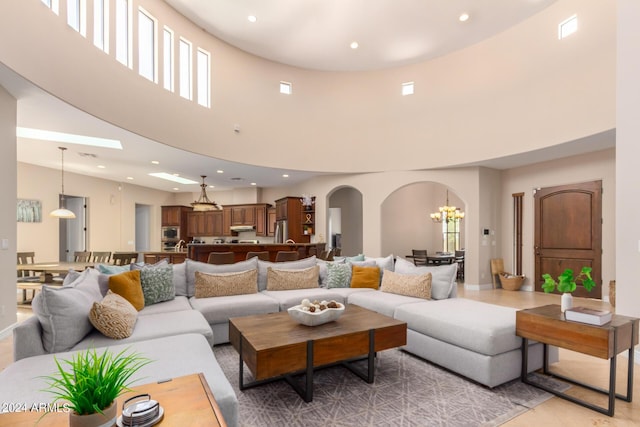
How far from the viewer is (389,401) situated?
2.51 m

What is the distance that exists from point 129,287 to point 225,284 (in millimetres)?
1135

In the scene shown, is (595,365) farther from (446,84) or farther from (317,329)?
(446,84)

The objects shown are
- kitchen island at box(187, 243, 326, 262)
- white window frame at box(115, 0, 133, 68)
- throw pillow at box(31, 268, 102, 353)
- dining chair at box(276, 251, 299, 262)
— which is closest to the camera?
throw pillow at box(31, 268, 102, 353)

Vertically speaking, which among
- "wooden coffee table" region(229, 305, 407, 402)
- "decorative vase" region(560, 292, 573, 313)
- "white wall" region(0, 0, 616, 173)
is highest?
"white wall" region(0, 0, 616, 173)

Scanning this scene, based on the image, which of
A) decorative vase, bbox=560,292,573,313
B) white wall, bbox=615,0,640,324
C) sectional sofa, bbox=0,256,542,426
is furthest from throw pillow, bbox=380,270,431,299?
white wall, bbox=615,0,640,324

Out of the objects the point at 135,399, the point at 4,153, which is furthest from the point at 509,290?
the point at 4,153

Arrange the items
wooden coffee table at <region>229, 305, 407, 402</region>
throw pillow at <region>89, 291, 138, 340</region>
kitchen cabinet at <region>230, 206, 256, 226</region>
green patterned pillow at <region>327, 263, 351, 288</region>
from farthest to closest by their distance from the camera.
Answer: kitchen cabinet at <region>230, 206, 256, 226</region>
green patterned pillow at <region>327, 263, 351, 288</region>
throw pillow at <region>89, 291, 138, 340</region>
wooden coffee table at <region>229, 305, 407, 402</region>

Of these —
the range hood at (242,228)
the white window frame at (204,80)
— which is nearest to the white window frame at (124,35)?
the white window frame at (204,80)

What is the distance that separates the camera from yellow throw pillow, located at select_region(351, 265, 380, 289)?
4.80 m

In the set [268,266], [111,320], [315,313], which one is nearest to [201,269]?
[268,266]

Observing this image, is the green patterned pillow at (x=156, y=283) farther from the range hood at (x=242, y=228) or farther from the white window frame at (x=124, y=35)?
the range hood at (x=242, y=228)

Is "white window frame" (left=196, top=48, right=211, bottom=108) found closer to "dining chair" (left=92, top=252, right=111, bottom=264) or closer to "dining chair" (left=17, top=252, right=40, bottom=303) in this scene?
"dining chair" (left=92, top=252, right=111, bottom=264)

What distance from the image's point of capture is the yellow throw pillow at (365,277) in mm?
4805

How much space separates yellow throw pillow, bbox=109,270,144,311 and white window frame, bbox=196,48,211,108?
430cm
